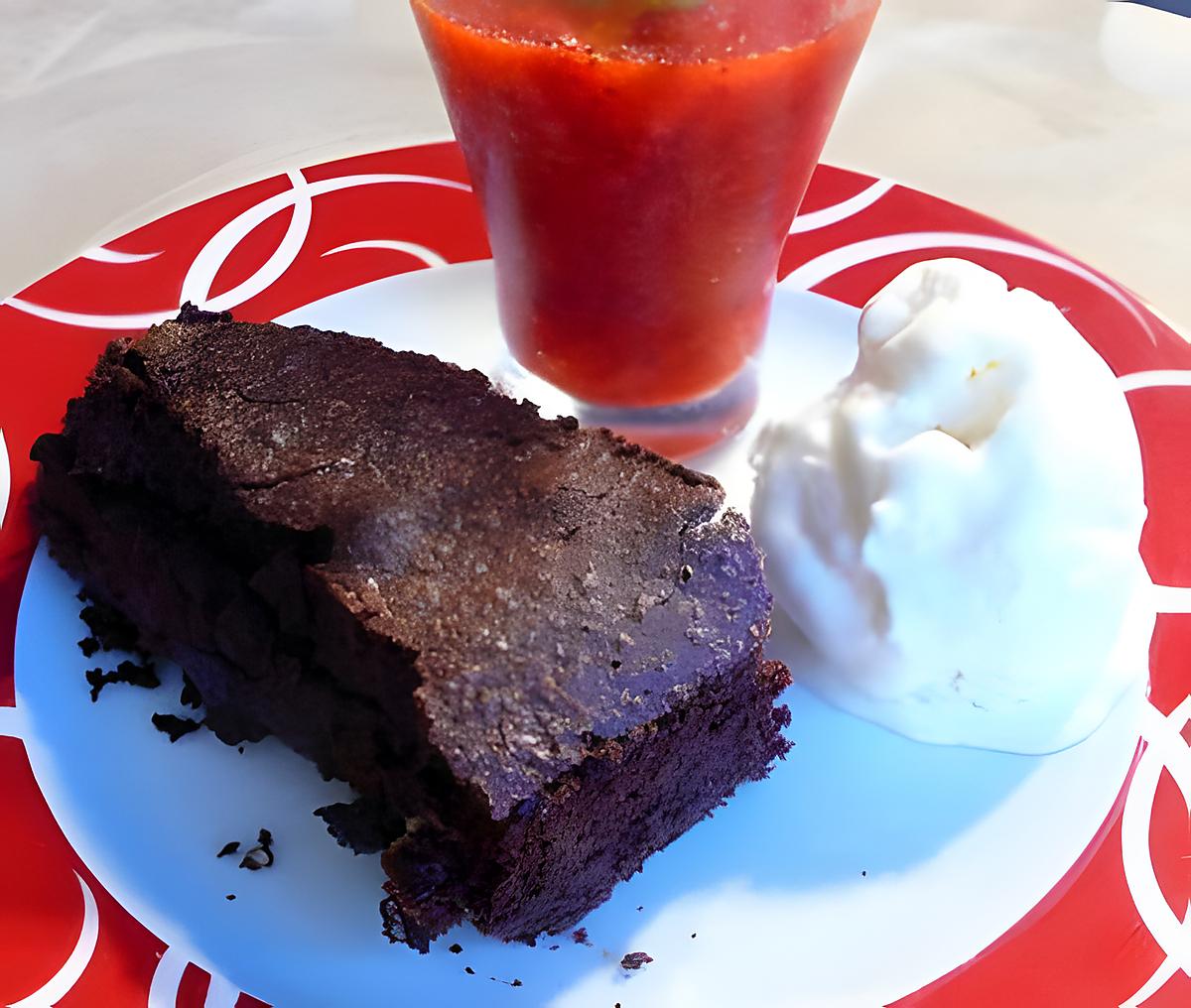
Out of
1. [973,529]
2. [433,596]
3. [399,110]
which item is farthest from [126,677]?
[399,110]

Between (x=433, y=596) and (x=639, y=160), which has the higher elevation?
(x=639, y=160)

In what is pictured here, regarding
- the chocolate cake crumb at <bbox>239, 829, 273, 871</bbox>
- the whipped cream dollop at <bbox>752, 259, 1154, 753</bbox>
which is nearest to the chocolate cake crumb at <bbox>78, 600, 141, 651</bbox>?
the chocolate cake crumb at <bbox>239, 829, 273, 871</bbox>

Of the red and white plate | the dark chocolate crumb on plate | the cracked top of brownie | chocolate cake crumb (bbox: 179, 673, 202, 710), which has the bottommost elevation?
the red and white plate

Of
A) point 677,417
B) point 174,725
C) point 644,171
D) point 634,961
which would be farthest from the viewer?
point 677,417

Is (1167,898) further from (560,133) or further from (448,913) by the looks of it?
(560,133)

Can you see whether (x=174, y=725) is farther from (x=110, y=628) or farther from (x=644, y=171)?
(x=644, y=171)

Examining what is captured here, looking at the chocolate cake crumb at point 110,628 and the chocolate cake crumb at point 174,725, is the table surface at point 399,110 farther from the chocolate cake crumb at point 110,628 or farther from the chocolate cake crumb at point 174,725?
the chocolate cake crumb at point 174,725

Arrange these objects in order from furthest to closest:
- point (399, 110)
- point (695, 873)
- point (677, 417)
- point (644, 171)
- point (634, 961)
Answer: point (399, 110)
point (677, 417)
point (644, 171)
point (695, 873)
point (634, 961)

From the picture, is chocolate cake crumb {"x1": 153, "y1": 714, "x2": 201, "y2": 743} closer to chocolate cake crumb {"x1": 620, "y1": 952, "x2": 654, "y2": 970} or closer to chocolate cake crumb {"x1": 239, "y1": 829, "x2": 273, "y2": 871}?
chocolate cake crumb {"x1": 239, "y1": 829, "x2": 273, "y2": 871}
